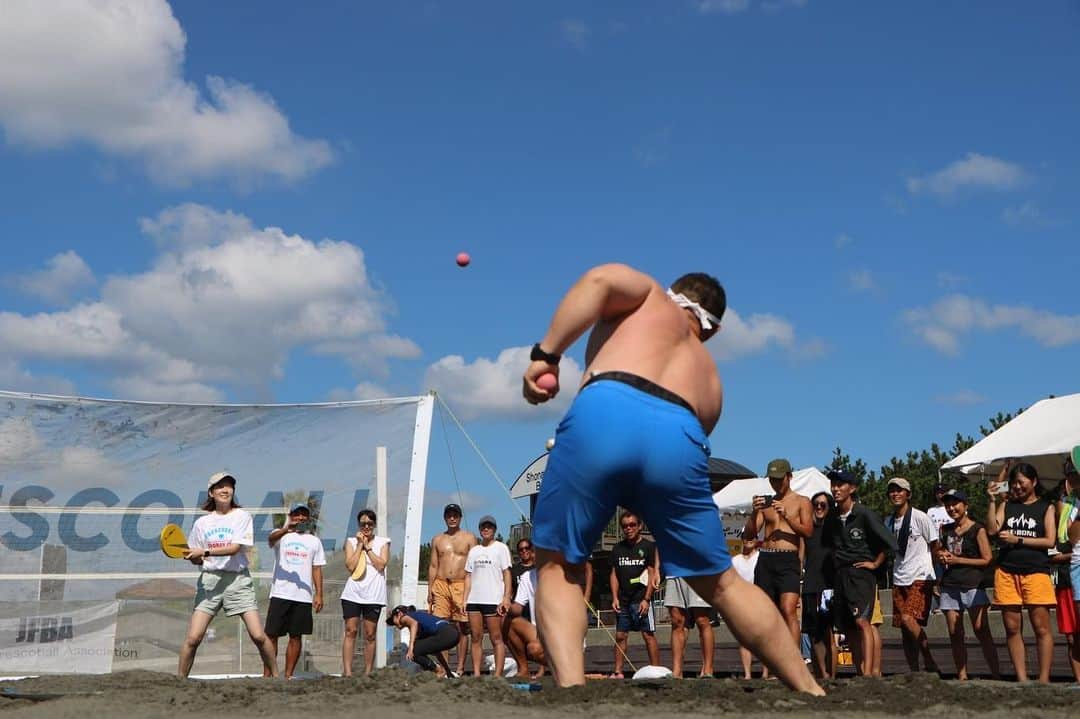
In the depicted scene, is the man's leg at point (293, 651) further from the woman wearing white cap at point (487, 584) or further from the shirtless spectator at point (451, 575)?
the shirtless spectator at point (451, 575)

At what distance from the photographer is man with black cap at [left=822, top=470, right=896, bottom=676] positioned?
8164 millimetres

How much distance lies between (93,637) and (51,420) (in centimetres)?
220

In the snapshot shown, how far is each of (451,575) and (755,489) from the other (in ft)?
29.9

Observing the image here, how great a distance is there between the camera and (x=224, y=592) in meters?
7.82

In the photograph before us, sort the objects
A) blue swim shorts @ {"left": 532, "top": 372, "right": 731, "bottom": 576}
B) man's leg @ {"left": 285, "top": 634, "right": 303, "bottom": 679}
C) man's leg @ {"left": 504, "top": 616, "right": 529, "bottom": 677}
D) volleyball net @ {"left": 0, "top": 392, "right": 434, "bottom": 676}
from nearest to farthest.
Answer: blue swim shorts @ {"left": 532, "top": 372, "right": 731, "bottom": 576} < man's leg @ {"left": 285, "top": 634, "right": 303, "bottom": 679} < volleyball net @ {"left": 0, "top": 392, "right": 434, "bottom": 676} < man's leg @ {"left": 504, "top": 616, "right": 529, "bottom": 677}

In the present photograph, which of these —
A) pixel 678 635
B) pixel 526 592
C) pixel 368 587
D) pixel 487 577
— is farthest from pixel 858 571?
pixel 368 587

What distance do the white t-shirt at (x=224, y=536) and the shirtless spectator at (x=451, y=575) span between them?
151 inches

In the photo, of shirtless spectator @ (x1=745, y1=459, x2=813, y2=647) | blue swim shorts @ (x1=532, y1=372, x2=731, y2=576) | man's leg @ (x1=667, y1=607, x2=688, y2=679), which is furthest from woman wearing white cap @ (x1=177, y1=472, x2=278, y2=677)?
blue swim shorts @ (x1=532, y1=372, x2=731, y2=576)

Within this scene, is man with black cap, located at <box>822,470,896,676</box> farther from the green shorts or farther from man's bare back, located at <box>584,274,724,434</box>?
man's bare back, located at <box>584,274,724,434</box>

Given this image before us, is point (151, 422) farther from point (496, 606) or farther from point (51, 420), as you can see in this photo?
point (496, 606)

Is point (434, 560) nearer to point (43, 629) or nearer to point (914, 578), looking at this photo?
point (43, 629)

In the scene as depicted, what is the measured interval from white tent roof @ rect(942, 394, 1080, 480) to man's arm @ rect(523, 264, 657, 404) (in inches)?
456

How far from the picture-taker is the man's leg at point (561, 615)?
12.2 ft

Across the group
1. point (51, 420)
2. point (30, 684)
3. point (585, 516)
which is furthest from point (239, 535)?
point (585, 516)
